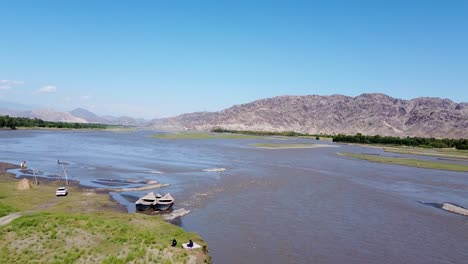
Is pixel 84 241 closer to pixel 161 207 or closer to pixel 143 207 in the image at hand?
pixel 143 207

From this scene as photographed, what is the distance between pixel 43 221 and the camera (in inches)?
918

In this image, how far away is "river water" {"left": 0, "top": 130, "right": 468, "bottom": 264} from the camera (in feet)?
83.7

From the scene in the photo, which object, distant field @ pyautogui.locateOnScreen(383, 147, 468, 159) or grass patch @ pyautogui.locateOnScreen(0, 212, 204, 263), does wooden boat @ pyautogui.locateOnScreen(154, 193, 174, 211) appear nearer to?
grass patch @ pyautogui.locateOnScreen(0, 212, 204, 263)

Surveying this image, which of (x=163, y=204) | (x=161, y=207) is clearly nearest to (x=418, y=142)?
(x=163, y=204)

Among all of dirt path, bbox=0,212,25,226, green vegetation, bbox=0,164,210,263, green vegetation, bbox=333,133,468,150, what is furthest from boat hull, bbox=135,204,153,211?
green vegetation, bbox=333,133,468,150

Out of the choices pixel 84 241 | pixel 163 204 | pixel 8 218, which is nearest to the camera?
pixel 84 241

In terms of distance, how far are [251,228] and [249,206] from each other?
719 centimetres

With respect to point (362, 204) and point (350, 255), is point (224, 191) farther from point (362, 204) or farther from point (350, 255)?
point (350, 255)

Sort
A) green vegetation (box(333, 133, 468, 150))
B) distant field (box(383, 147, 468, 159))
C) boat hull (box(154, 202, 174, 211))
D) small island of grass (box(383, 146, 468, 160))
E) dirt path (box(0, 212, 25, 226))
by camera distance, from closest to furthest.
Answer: dirt path (box(0, 212, 25, 226))
boat hull (box(154, 202, 174, 211))
small island of grass (box(383, 146, 468, 160))
distant field (box(383, 147, 468, 159))
green vegetation (box(333, 133, 468, 150))

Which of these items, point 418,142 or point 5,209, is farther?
point 418,142

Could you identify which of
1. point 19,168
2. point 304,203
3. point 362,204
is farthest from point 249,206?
point 19,168

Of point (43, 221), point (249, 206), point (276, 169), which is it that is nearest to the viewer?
point (43, 221)

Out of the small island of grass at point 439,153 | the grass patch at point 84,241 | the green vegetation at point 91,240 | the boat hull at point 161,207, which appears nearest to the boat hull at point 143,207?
the boat hull at point 161,207

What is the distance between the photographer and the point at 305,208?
120ft
